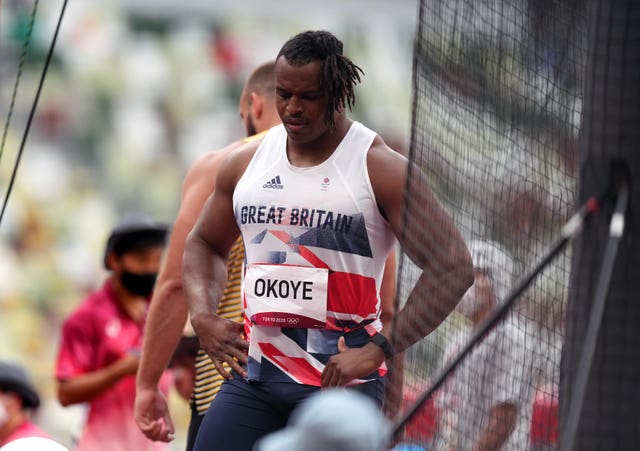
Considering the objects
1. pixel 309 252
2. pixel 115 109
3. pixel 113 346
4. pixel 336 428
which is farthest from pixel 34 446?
pixel 115 109

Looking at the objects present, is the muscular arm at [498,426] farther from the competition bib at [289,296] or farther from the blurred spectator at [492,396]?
the competition bib at [289,296]

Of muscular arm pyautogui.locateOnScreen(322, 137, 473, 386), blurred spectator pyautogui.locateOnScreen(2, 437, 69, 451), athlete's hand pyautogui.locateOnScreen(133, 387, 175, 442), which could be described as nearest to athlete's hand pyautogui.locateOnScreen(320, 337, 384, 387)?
muscular arm pyautogui.locateOnScreen(322, 137, 473, 386)

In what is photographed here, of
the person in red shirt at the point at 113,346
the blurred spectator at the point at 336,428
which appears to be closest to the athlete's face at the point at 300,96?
the blurred spectator at the point at 336,428

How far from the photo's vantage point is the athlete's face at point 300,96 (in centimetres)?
392

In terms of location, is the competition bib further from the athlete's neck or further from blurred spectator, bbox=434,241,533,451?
blurred spectator, bbox=434,241,533,451

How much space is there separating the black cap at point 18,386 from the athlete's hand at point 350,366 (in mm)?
3148

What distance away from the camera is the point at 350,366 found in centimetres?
384

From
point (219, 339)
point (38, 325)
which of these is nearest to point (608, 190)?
point (219, 339)

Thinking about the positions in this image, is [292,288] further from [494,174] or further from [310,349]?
[494,174]

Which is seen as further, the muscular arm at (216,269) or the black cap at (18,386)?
the black cap at (18,386)

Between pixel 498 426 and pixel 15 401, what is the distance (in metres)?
3.69

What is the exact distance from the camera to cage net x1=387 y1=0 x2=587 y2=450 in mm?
3467

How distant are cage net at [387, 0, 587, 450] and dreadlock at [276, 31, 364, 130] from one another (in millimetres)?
503

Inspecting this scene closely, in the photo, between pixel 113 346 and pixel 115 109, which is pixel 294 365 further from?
pixel 115 109
